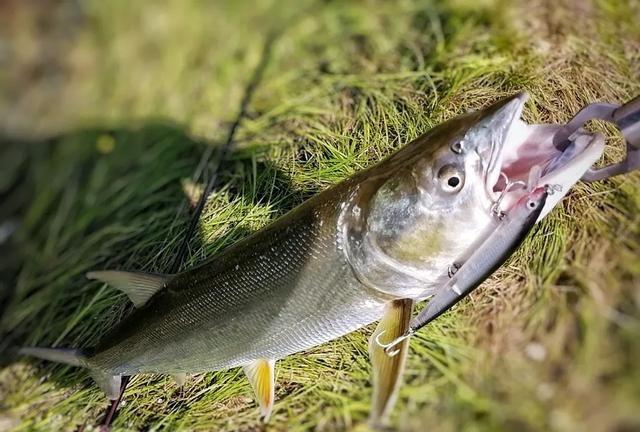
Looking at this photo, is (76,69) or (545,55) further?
(76,69)

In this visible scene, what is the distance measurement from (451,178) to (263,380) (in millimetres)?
1196

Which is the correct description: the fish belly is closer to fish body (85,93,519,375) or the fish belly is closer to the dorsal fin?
fish body (85,93,519,375)

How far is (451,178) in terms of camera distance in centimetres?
201

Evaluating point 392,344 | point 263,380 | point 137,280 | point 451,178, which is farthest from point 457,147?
point 137,280

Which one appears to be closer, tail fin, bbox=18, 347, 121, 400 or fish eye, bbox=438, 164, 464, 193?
fish eye, bbox=438, 164, 464, 193

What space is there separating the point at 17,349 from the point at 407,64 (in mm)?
2790

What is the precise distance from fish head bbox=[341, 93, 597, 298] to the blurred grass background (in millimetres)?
1014

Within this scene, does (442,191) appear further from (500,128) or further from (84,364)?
(84,364)

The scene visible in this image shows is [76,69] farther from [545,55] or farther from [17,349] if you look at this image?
[545,55]

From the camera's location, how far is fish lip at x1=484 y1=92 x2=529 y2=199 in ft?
6.46

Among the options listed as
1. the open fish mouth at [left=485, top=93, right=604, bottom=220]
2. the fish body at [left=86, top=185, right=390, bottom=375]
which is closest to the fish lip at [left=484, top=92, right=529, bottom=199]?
the open fish mouth at [left=485, top=93, right=604, bottom=220]

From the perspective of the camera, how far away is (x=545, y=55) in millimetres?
3396

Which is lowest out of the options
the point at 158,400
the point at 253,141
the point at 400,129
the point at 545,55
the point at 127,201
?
the point at 158,400

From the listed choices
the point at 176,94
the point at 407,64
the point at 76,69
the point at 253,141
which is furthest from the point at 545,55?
the point at 76,69
